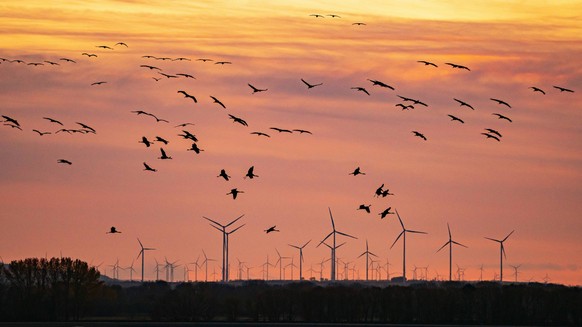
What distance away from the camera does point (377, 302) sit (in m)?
194

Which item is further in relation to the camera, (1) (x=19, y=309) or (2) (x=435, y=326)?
(1) (x=19, y=309)

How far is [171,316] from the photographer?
19425cm

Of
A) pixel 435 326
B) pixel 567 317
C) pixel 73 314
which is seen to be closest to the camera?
pixel 435 326

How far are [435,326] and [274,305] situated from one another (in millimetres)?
29007

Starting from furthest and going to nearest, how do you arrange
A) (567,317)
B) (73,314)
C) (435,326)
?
(73,314) < (567,317) < (435,326)

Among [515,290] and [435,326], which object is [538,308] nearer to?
[515,290]

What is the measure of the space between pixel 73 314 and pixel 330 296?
3508cm

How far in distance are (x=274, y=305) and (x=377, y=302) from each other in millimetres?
13813

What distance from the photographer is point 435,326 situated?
173750 millimetres

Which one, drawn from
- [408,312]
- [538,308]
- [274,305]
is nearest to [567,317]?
[538,308]

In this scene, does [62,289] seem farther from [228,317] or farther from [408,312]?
[408,312]

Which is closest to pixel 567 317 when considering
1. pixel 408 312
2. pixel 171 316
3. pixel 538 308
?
pixel 538 308

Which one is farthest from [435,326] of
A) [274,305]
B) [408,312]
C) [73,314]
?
[73,314]

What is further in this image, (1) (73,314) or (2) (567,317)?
(1) (73,314)
